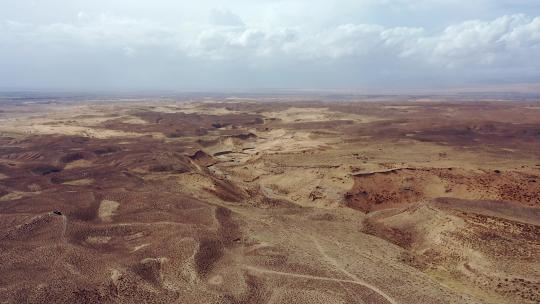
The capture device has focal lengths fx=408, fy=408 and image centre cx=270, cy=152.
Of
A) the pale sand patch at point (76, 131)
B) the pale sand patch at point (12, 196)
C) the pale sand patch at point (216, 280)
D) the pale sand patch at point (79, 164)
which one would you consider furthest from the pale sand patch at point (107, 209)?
the pale sand patch at point (76, 131)

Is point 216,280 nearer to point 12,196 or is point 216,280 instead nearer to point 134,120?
point 12,196

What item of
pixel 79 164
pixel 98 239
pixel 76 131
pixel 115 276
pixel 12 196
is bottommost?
pixel 115 276

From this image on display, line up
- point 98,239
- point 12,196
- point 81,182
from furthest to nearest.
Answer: point 81,182 → point 12,196 → point 98,239

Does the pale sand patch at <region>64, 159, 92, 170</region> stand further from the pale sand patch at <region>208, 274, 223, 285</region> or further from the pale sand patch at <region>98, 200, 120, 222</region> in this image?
the pale sand patch at <region>208, 274, 223, 285</region>

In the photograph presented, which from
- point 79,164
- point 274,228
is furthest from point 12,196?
point 274,228

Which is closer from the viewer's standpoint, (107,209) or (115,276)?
(115,276)

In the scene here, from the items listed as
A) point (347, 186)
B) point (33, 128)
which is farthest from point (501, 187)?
point (33, 128)

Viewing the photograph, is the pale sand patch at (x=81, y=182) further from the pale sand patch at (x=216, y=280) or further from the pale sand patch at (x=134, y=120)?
the pale sand patch at (x=134, y=120)
